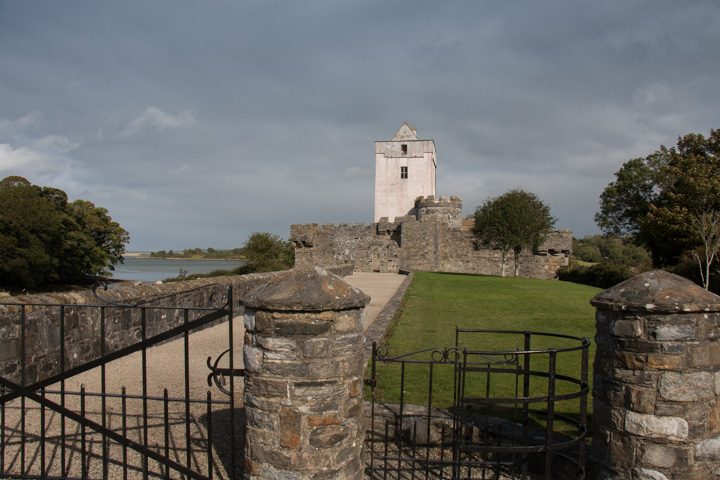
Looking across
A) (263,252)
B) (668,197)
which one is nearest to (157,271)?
(263,252)

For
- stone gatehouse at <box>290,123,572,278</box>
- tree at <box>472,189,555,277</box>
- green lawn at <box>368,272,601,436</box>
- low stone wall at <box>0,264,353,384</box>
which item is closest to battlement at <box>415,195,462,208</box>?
stone gatehouse at <box>290,123,572,278</box>

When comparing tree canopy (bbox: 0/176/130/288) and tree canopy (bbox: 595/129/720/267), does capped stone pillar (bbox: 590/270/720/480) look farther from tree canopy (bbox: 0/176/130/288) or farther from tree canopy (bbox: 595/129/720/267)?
tree canopy (bbox: 0/176/130/288)

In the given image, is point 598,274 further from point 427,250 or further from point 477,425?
point 477,425

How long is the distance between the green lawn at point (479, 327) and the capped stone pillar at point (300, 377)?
39.2 inches

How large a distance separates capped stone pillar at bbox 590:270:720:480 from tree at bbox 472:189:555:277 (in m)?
27.4

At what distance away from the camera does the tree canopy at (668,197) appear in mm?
19781

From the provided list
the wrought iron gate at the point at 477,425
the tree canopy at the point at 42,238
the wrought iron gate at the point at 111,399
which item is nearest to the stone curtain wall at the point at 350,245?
the tree canopy at the point at 42,238

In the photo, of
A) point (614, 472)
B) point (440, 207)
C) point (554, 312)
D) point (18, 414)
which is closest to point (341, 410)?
point (614, 472)

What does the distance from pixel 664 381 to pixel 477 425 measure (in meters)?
1.67

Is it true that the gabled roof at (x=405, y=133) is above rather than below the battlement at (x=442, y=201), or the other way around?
above

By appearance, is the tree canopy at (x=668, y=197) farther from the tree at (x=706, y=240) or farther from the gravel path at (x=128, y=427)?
the gravel path at (x=128, y=427)

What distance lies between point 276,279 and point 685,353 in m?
2.91

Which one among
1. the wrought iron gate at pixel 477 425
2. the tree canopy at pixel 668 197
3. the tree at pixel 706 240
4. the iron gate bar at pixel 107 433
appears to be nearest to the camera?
the iron gate bar at pixel 107 433

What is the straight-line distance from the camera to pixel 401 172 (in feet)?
178
